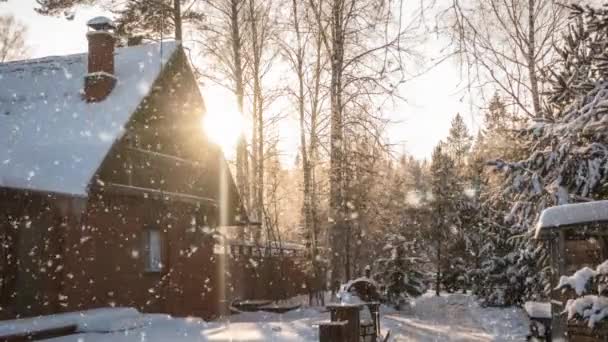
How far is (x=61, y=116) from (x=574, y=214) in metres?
13.7

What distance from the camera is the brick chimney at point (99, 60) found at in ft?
55.5

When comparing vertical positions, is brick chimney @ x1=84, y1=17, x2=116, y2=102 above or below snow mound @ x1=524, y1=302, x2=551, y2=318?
above

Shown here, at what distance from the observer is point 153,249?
58.6 feet

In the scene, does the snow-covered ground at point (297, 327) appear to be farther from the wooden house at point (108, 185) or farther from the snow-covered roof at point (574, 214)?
the snow-covered roof at point (574, 214)

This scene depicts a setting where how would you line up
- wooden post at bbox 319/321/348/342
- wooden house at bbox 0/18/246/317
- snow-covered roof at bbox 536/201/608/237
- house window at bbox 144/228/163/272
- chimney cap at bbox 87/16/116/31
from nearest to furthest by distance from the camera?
snow-covered roof at bbox 536/201/608/237 → wooden post at bbox 319/321/348/342 → wooden house at bbox 0/18/246/317 → chimney cap at bbox 87/16/116/31 → house window at bbox 144/228/163/272

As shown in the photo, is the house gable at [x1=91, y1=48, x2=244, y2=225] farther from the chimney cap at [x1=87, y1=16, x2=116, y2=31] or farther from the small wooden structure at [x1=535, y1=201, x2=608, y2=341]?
the small wooden structure at [x1=535, y1=201, x2=608, y2=341]

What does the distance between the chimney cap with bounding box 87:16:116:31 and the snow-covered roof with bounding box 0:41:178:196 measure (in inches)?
58.0

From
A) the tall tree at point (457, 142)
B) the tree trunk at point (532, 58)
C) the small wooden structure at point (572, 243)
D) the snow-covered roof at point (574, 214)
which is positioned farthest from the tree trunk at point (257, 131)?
the tall tree at point (457, 142)

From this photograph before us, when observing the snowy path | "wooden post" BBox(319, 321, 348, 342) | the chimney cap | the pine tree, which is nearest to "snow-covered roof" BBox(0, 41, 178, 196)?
the chimney cap

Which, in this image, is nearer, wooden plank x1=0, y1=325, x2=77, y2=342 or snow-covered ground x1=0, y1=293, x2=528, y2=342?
wooden plank x1=0, y1=325, x2=77, y2=342

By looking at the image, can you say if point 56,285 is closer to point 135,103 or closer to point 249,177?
point 135,103

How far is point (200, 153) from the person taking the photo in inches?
790

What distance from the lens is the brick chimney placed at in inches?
666

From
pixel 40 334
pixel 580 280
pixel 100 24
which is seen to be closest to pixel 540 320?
pixel 580 280
